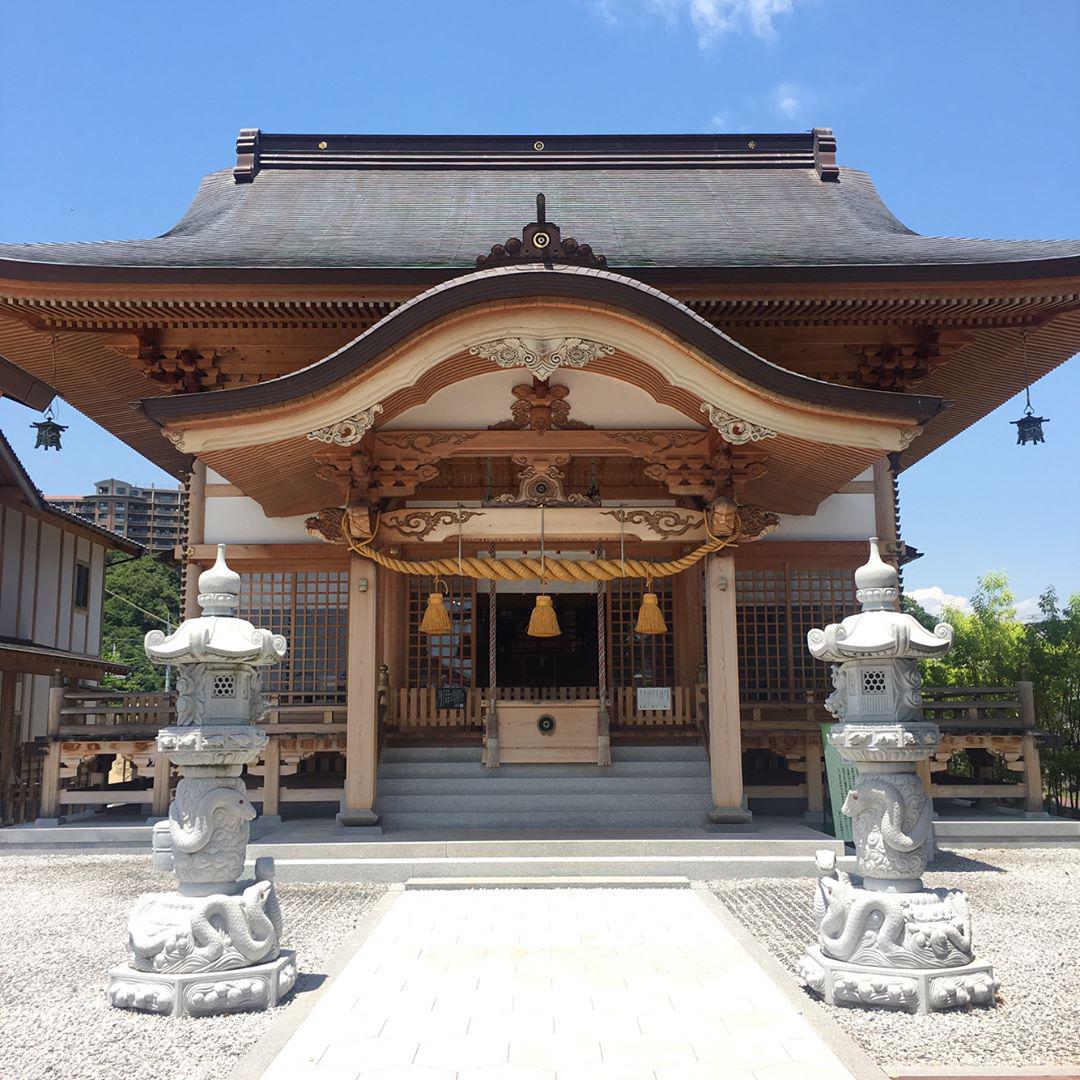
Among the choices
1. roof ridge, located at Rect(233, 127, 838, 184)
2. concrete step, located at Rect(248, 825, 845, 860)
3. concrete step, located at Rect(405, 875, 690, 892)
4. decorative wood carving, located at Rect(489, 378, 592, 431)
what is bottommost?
concrete step, located at Rect(405, 875, 690, 892)

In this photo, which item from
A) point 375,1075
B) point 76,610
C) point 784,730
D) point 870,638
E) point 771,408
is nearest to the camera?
point 375,1075

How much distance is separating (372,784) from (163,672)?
36.8 metres

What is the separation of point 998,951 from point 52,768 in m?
9.84

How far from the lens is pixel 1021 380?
12945 mm

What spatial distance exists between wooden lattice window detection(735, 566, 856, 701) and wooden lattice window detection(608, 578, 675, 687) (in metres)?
1.51

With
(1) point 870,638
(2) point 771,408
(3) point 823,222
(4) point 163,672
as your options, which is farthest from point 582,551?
(4) point 163,672

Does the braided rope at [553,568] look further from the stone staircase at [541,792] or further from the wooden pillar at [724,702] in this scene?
the stone staircase at [541,792]

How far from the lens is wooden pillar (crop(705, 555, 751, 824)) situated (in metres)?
9.52

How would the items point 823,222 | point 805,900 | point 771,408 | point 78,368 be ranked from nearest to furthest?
point 805,900 → point 771,408 → point 78,368 → point 823,222

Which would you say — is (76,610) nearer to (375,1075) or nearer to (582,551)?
(582,551)

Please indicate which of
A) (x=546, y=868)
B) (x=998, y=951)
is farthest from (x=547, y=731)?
(x=998, y=951)

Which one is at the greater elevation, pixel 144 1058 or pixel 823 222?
pixel 823 222

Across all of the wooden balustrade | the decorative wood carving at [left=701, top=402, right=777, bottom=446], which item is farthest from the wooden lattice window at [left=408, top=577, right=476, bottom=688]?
the decorative wood carving at [left=701, top=402, right=777, bottom=446]

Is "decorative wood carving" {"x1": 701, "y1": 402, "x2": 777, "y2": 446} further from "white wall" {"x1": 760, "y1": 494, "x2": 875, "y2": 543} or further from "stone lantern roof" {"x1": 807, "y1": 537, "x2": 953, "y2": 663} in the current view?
"stone lantern roof" {"x1": 807, "y1": 537, "x2": 953, "y2": 663}
